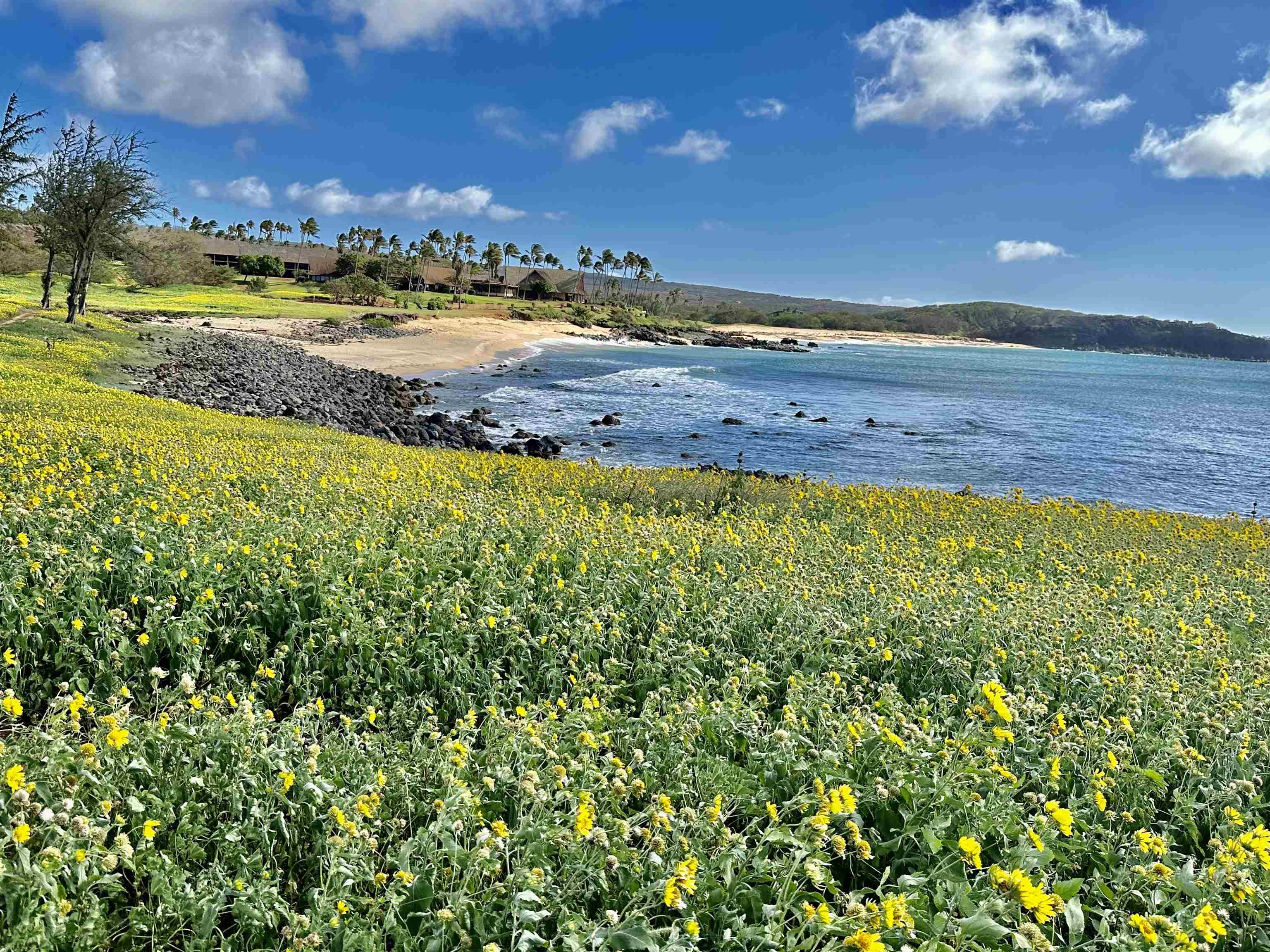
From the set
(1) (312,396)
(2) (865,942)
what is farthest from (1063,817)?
(1) (312,396)

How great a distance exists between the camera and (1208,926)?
2752mm

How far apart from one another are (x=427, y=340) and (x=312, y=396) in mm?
39971

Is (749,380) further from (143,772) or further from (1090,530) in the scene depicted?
(143,772)

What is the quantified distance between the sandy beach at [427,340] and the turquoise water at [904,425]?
12.1ft

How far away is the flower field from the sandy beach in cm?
4320

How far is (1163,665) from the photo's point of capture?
5.56m

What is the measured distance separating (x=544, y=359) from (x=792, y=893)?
6948 cm

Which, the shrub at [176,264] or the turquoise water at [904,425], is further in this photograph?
the shrub at [176,264]

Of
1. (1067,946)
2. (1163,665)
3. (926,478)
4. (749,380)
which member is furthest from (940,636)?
(749,380)

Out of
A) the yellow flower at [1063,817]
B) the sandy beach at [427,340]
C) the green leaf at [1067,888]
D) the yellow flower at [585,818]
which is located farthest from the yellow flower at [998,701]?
the sandy beach at [427,340]

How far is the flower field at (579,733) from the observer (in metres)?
2.74

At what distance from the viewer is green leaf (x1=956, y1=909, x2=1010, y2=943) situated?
2.66 m

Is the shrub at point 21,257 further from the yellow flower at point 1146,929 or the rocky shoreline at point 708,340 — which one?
the rocky shoreline at point 708,340

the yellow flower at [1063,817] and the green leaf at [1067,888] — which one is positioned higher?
the yellow flower at [1063,817]
